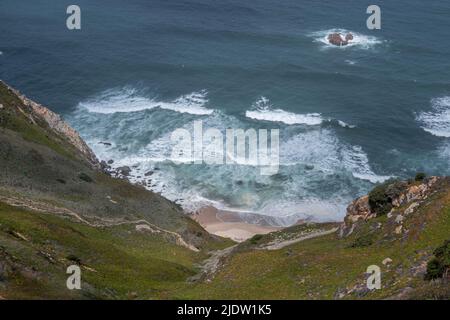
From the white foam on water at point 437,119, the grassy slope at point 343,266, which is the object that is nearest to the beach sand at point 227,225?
the grassy slope at point 343,266

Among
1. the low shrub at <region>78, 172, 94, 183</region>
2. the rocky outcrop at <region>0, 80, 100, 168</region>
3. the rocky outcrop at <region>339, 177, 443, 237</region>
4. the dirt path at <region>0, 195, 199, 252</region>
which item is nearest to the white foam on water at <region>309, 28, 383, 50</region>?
the rocky outcrop at <region>0, 80, 100, 168</region>

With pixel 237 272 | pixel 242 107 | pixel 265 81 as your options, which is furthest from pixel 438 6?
pixel 237 272

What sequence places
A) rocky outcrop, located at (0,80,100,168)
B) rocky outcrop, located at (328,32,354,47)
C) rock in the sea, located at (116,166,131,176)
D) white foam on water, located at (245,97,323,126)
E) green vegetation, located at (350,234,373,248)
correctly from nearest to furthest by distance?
1. green vegetation, located at (350,234,373,248)
2. rocky outcrop, located at (0,80,100,168)
3. rock in the sea, located at (116,166,131,176)
4. white foam on water, located at (245,97,323,126)
5. rocky outcrop, located at (328,32,354,47)

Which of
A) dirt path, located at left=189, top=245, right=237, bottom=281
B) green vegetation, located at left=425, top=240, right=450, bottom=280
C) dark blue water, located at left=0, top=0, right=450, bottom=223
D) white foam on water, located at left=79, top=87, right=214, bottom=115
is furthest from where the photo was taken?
white foam on water, located at left=79, top=87, right=214, bottom=115

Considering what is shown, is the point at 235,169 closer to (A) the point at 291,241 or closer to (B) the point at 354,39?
(A) the point at 291,241

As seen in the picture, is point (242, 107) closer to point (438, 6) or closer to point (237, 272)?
point (237, 272)

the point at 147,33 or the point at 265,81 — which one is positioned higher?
the point at 147,33

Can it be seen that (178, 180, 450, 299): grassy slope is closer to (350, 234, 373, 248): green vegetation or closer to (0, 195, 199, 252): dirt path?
(350, 234, 373, 248): green vegetation
